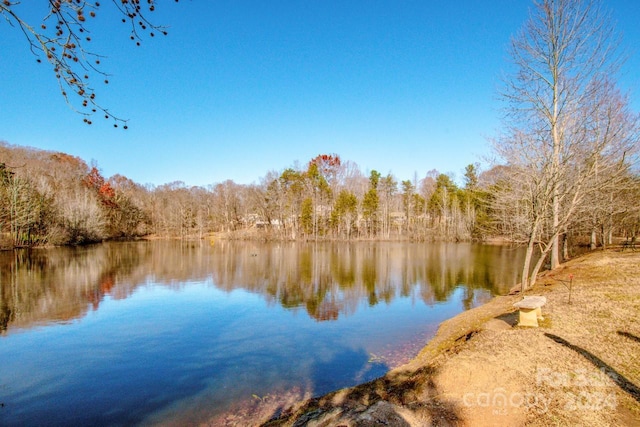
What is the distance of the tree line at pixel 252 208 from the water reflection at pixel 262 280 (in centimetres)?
2042

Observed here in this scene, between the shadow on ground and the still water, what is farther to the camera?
the still water

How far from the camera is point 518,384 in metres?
5.85

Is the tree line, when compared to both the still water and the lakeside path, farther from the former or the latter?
the lakeside path

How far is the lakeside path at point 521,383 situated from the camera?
16.2 ft

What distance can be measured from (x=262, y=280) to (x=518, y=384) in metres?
20.9

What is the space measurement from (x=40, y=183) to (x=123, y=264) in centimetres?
3182

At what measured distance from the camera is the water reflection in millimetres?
17391

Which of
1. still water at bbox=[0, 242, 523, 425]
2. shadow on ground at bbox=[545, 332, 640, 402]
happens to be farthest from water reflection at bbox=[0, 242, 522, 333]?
shadow on ground at bbox=[545, 332, 640, 402]

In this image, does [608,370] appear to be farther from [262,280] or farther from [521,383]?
[262,280]

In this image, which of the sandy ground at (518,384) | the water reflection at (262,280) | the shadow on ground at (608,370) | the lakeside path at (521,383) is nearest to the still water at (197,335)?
the water reflection at (262,280)

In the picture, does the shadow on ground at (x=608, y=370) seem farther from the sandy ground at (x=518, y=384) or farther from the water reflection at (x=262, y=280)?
the water reflection at (x=262, y=280)

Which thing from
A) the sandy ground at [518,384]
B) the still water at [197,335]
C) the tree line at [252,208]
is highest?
the tree line at [252,208]

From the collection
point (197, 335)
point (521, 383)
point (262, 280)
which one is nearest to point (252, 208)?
point (262, 280)

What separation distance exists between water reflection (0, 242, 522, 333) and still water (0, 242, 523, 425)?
15cm
